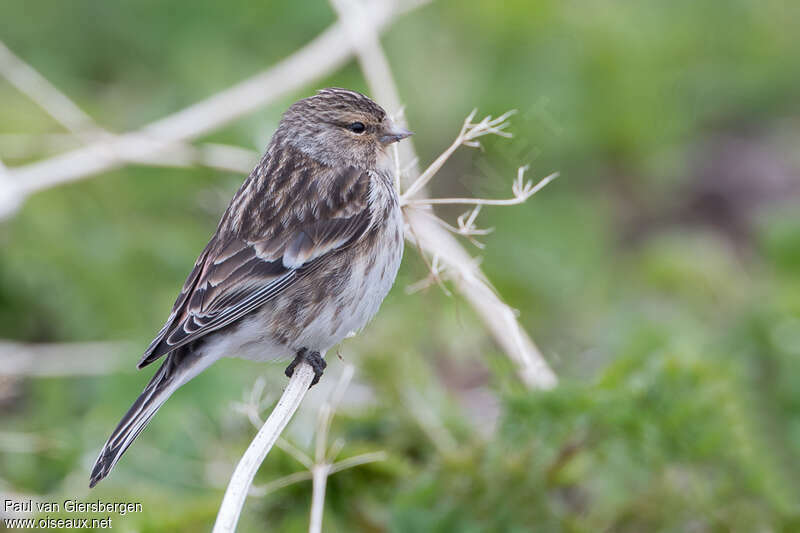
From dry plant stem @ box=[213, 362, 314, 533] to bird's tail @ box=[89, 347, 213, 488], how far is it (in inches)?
16.5

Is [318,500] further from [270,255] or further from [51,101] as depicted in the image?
[51,101]

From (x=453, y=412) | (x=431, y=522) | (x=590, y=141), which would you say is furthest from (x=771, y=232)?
(x=431, y=522)

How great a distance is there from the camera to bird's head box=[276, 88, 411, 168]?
13.6ft

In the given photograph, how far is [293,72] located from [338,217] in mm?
1701

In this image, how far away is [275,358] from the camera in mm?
3996

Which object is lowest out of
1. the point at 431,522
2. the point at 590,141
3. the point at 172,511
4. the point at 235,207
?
the point at 431,522

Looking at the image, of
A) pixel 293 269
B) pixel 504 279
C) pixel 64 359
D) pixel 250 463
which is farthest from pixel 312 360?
pixel 504 279

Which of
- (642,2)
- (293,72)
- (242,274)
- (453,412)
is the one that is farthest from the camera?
(642,2)

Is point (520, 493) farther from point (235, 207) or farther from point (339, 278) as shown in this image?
point (235, 207)

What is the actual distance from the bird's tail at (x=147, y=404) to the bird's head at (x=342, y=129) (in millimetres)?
855

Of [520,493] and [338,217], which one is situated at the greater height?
[338,217]

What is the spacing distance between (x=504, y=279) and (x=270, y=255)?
2.90 m

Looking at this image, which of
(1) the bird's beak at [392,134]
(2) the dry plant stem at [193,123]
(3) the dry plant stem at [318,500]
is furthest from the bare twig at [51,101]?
(3) the dry plant stem at [318,500]

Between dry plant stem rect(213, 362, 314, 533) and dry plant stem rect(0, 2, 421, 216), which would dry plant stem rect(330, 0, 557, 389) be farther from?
dry plant stem rect(213, 362, 314, 533)
